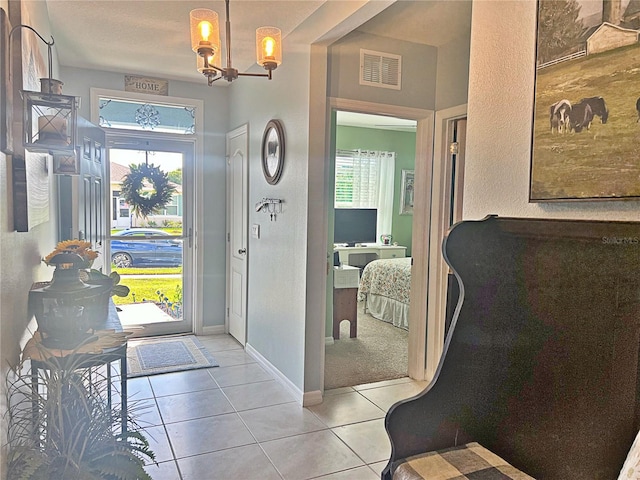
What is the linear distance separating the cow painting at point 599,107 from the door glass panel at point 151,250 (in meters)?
4.32

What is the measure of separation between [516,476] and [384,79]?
9.37 feet

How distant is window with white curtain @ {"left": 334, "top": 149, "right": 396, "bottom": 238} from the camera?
7473 mm

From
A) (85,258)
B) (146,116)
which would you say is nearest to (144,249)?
(146,116)

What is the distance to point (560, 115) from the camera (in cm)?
129

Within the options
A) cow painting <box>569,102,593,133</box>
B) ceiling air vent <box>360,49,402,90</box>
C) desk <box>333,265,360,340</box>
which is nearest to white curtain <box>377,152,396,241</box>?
desk <box>333,265,360,340</box>

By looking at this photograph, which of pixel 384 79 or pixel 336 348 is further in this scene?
pixel 336 348

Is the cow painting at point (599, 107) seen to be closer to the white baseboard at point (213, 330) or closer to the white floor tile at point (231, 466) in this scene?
the white floor tile at point (231, 466)

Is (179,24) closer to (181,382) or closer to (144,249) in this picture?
(144,249)

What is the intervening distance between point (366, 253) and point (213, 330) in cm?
296

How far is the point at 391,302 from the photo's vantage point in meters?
5.57

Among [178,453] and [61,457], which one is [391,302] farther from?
[61,457]

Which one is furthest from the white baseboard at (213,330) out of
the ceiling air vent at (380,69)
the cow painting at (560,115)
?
the cow painting at (560,115)

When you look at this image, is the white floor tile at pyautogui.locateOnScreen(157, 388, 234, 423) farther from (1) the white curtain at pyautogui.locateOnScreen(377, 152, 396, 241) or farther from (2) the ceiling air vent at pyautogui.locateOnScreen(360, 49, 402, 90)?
(1) the white curtain at pyautogui.locateOnScreen(377, 152, 396, 241)

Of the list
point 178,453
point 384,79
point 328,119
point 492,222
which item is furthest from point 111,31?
point 492,222
